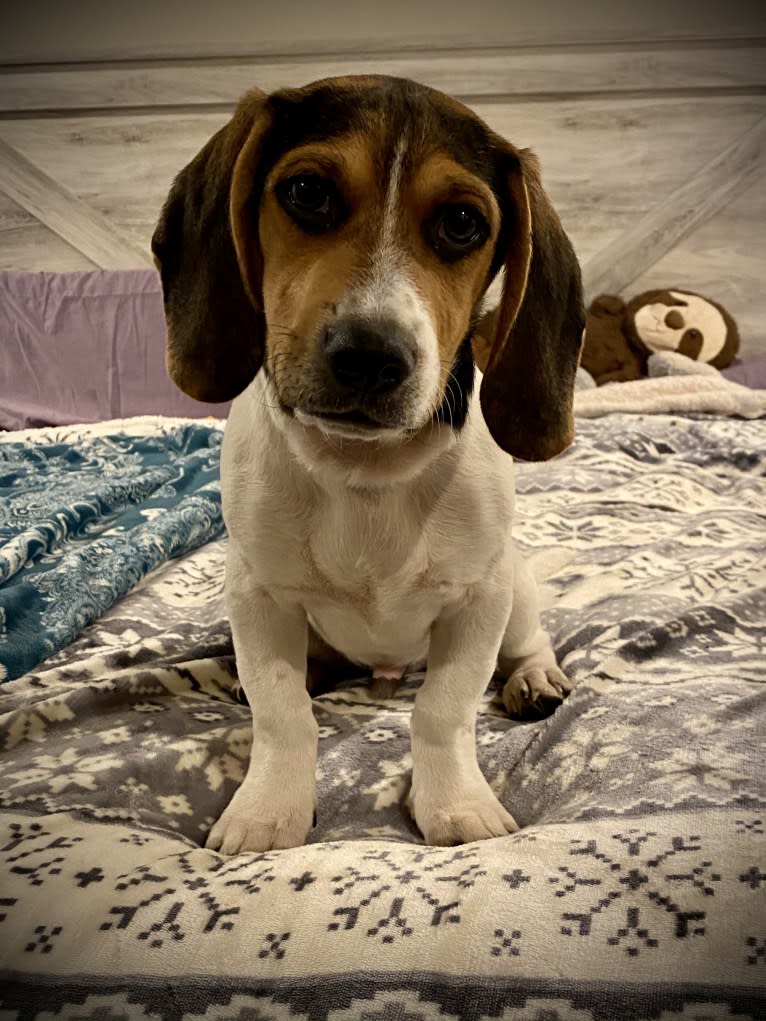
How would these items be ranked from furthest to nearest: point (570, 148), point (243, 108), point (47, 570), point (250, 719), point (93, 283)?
point (570, 148), point (93, 283), point (47, 570), point (250, 719), point (243, 108)

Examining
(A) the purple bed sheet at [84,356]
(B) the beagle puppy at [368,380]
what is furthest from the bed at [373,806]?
(A) the purple bed sheet at [84,356]

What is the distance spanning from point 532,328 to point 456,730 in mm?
616

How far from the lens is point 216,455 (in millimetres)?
3090

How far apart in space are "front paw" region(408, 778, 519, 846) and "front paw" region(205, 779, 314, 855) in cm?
17

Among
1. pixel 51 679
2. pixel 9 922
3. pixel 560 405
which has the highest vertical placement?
pixel 560 405

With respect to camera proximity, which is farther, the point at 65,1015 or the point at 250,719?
the point at 250,719

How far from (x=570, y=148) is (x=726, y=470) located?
99.5 inches

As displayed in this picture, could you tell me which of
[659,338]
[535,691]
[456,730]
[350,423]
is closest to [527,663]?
[535,691]

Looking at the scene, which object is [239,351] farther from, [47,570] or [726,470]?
[726,470]

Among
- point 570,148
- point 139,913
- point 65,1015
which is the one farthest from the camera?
point 570,148

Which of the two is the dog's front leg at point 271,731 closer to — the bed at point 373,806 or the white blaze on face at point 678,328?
the bed at point 373,806

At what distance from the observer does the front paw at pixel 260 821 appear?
116cm

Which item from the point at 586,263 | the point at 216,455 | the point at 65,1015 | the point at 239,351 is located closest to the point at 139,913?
the point at 65,1015

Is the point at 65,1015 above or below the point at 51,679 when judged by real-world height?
above
